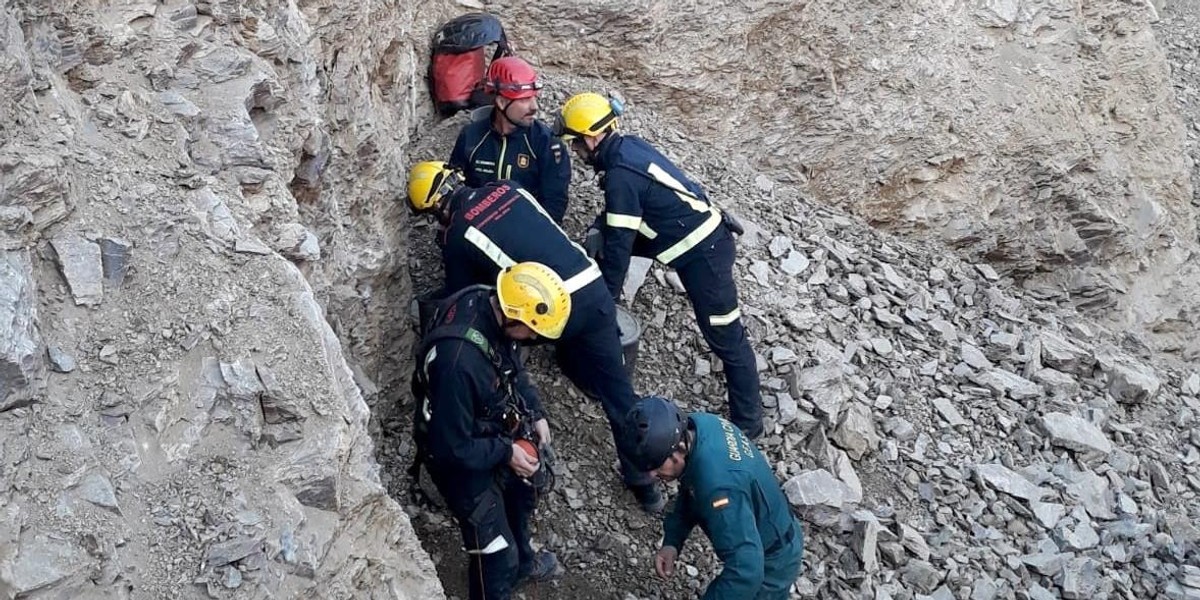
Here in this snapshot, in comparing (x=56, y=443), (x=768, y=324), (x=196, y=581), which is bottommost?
(x=768, y=324)

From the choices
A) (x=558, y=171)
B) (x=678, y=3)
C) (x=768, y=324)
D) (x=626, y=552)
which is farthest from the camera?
(x=678, y=3)

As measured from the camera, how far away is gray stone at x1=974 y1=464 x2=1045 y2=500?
598 cm

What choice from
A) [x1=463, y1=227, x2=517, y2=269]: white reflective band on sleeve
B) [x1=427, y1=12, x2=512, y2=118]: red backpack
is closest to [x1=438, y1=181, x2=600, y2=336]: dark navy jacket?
[x1=463, y1=227, x2=517, y2=269]: white reflective band on sleeve

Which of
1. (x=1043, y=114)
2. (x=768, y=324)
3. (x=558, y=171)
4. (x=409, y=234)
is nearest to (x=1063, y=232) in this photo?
(x=1043, y=114)

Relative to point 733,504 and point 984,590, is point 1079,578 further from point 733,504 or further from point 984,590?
point 733,504

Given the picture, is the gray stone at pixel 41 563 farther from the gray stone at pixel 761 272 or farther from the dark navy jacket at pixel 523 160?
the gray stone at pixel 761 272

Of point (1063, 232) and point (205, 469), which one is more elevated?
point (205, 469)

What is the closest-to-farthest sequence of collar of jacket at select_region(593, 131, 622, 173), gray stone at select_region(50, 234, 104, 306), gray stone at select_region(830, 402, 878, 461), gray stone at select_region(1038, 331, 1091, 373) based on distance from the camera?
gray stone at select_region(50, 234, 104, 306), collar of jacket at select_region(593, 131, 622, 173), gray stone at select_region(830, 402, 878, 461), gray stone at select_region(1038, 331, 1091, 373)

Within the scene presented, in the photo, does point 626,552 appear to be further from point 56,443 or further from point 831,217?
point 831,217

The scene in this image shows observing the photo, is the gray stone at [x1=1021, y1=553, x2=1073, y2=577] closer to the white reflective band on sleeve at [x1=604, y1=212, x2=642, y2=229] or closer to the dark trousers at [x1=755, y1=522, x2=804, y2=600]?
the dark trousers at [x1=755, y1=522, x2=804, y2=600]

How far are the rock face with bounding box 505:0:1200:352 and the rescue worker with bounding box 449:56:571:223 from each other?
191 centimetres

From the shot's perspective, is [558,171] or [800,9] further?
[800,9]

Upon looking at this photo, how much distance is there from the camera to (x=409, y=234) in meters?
5.98

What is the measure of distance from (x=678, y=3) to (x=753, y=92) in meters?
0.97
